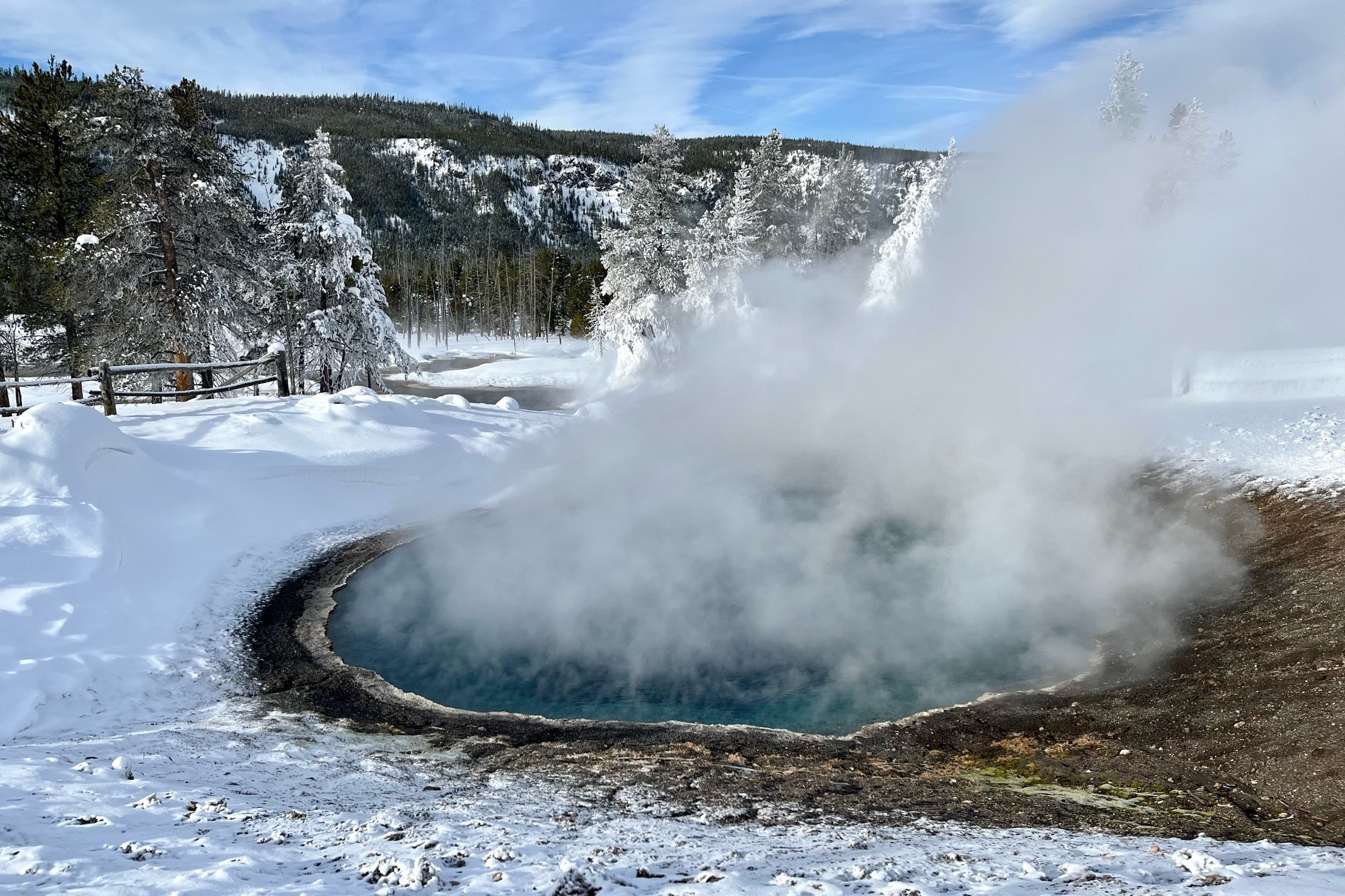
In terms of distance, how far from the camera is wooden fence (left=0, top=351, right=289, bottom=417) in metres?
15.7

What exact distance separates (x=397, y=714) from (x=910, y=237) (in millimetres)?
38646

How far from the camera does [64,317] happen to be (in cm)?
2225

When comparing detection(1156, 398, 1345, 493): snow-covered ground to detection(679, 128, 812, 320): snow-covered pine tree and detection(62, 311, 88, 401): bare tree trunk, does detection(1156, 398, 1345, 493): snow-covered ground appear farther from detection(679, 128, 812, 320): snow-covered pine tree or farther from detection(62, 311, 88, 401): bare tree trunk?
detection(62, 311, 88, 401): bare tree trunk

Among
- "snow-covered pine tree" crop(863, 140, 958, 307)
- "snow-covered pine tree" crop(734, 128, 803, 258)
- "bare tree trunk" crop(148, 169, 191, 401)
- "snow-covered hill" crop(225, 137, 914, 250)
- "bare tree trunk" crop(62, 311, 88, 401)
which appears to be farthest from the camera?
"snow-covered hill" crop(225, 137, 914, 250)

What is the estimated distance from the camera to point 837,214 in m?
49.5

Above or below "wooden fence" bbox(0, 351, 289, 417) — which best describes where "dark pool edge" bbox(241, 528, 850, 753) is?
below

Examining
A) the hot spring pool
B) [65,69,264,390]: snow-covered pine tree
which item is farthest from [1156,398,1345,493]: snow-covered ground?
[65,69,264,390]: snow-covered pine tree

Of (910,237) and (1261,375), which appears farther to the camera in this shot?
(910,237)

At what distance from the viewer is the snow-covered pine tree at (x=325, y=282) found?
24844 mm

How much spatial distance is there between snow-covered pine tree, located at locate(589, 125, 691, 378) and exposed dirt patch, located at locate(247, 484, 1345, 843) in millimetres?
25988

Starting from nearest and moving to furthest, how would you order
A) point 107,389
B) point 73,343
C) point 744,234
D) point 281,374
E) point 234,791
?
point 234,791
point 107,389
point 281,374
point 73,343
point 744,234

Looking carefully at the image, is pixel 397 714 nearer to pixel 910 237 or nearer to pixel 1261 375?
pixel 1261 375

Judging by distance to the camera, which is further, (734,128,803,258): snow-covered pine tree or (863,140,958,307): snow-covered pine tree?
(734,128,803,258): snow-covered pine tree

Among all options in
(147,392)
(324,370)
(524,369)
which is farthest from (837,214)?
(147,392)
